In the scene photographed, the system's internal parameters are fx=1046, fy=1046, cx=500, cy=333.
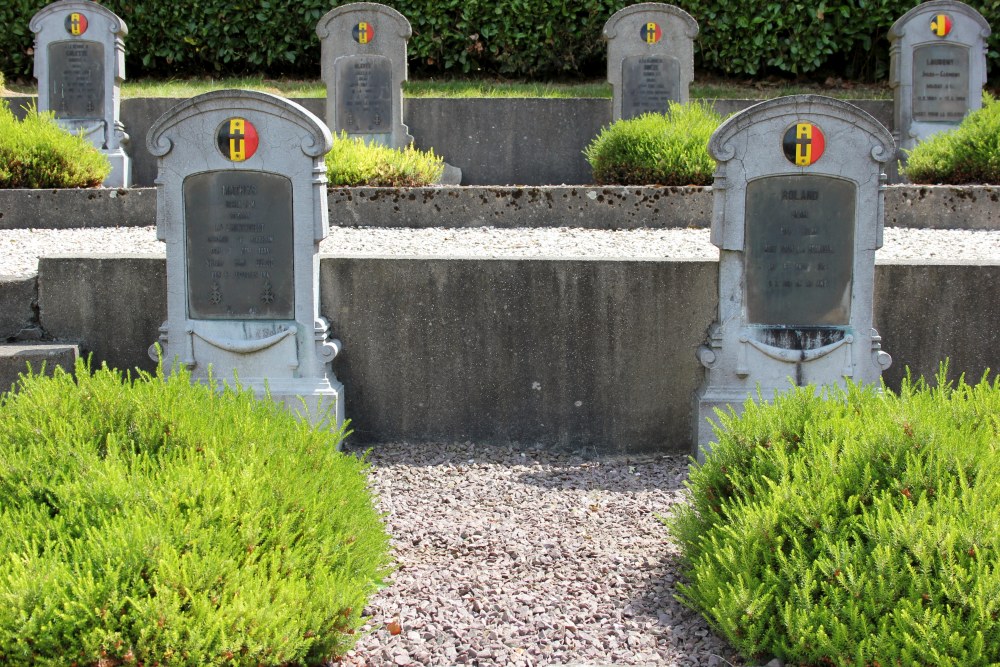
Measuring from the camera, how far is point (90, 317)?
18.8 ft

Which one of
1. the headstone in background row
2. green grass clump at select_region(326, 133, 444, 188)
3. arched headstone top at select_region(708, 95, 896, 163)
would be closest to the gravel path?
arched headstone top at select_region(708, 95, 896, 163)

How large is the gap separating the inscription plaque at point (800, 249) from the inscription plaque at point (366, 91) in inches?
273

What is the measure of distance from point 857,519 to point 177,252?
3.73 meters

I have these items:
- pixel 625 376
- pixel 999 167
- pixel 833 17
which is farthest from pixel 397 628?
pixel 833 17

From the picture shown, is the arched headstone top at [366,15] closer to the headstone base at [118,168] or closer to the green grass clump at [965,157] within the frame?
the headstone base at [118,168]

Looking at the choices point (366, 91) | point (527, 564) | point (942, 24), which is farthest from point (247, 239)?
point (942, 24)

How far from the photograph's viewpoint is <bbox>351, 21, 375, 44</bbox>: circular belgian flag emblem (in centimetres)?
1140

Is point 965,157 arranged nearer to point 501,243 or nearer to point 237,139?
point 501,243

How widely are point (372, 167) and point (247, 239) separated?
3012 mm

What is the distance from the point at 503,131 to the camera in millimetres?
11562

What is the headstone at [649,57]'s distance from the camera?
11.3 metres

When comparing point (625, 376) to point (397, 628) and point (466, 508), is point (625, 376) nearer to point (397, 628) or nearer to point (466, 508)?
point (466, 508)

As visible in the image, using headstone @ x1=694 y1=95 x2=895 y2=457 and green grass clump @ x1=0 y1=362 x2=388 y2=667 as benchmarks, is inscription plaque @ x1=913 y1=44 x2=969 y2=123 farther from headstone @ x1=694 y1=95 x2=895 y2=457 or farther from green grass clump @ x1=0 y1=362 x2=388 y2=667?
green grass clump @ x1=0 y1=362 x2=388 y2=667

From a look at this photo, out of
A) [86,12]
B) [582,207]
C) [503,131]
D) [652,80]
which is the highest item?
[86,12]
